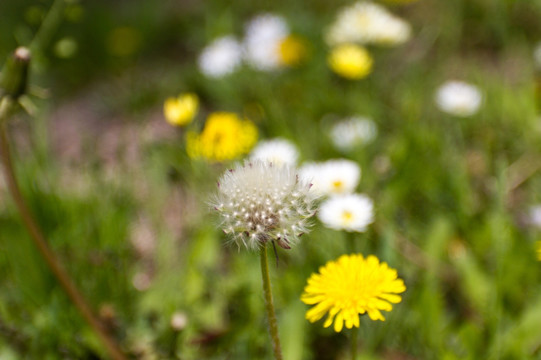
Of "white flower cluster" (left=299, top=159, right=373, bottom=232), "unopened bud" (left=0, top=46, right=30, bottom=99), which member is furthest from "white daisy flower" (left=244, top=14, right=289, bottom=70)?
"unopened bud" (left=0, top=46, right=30, bottom=99)

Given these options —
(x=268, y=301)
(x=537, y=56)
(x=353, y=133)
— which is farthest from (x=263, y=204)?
(x=537, y=56)

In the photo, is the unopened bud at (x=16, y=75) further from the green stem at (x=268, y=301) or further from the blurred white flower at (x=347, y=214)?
the blurred white flower at (x=347, y=214)

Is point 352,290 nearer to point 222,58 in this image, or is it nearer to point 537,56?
point 222,58

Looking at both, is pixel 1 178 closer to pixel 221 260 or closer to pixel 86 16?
pixel 221 260

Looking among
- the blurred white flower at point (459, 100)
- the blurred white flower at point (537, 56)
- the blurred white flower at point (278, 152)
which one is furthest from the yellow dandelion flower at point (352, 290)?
the blurred white flower at point (537, 56)

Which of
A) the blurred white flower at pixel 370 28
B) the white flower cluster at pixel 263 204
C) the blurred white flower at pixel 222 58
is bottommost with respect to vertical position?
the white flower cluster at pixel 263 204

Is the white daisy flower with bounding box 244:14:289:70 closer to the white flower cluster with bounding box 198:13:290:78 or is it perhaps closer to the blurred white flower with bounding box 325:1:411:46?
the white flower cluster with bounding box 198:13:290:78

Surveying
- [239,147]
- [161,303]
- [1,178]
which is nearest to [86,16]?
[1,178]
